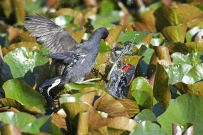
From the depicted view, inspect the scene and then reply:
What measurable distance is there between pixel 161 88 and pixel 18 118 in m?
0.85

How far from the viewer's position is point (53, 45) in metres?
4.23

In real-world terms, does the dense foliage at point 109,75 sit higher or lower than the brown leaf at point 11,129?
lower

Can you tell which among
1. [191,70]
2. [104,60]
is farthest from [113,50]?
[191,70]

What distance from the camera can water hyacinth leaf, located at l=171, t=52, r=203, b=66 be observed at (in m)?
3.72

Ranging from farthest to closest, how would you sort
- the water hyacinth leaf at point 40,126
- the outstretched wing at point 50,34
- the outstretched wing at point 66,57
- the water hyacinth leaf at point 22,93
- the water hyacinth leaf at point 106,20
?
the water hyacinth leaf at point 106,20
the outstretched wing at point 50,34
the outstretched wing at point 66,57
the water hyacinth leaf at point 22,93
the water hyacinth leaf at point 40,126

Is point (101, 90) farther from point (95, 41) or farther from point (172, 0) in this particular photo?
point (172, 0)

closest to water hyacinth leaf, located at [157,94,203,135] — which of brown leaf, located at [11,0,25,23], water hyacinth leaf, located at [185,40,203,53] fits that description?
water hyacinth leaf, located at [185,40,203,53]

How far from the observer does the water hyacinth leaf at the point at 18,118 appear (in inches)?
107

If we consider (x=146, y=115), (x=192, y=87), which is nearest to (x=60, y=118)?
(x=146, y=115)

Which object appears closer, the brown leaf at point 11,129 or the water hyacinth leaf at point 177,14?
the brown leaf at point 11,129

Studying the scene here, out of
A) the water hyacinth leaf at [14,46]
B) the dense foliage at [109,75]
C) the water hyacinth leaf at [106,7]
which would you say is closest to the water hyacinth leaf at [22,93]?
the dense foliage at [109,75]

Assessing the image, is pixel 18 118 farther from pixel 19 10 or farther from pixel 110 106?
pixel 19 10

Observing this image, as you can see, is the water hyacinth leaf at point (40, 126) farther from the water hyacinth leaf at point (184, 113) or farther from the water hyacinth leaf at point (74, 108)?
the water hyacinth leaf at point (184, 113)

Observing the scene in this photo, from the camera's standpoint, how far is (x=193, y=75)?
130 inches
